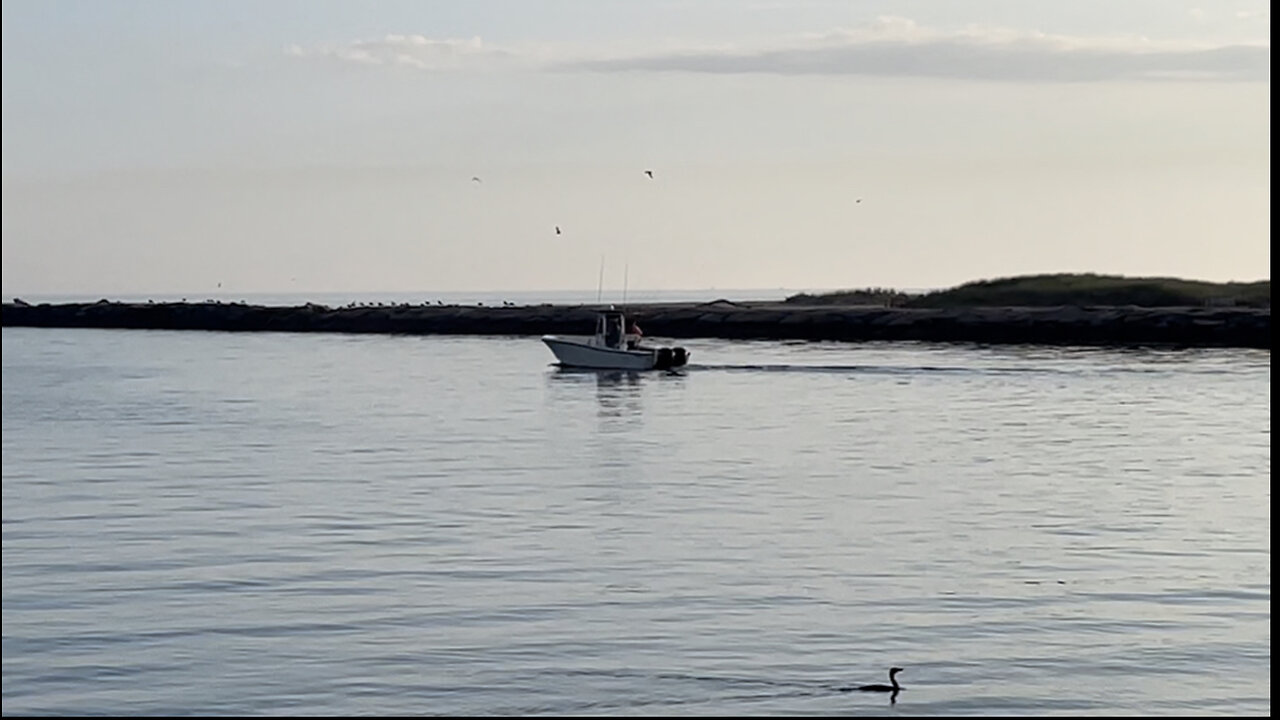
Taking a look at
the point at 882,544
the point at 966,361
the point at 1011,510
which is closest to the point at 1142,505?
the point at 1011,510

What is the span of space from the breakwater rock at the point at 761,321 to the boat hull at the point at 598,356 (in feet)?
100

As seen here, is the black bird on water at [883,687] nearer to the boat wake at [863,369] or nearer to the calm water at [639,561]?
the calm water at [639,561]

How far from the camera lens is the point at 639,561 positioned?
22.5m

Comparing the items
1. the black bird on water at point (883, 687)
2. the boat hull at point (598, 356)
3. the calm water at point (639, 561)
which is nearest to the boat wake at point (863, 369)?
the boat hull at point (598, 356)

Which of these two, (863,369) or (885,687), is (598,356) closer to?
(863,369)

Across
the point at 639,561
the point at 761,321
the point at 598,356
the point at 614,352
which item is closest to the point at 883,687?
the point at 639,561

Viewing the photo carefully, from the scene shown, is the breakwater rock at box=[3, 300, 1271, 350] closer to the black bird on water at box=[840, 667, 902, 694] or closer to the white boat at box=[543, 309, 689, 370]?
the white boat at box=[543, 309, 689, 370]

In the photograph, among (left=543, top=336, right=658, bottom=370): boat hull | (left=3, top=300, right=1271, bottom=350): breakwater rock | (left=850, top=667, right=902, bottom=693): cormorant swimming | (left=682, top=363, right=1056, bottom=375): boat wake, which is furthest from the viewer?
(left=3, top=300, right=1271, bottom=350): breakwater rock

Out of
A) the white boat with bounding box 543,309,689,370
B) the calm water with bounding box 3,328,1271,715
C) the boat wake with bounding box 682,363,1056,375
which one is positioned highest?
the white boat with bounding box 543,309,689,370

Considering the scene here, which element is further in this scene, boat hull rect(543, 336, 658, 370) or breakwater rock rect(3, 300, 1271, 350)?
breakwater rock rect(3, 300, 1271, 350)

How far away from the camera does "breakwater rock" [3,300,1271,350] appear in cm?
9412

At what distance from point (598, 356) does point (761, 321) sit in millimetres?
35575

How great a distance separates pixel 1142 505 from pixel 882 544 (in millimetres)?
6118

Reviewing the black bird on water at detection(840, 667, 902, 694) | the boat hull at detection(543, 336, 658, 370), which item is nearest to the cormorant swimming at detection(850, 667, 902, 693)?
the black bird on water at detection(840, 667, 902, 694)
